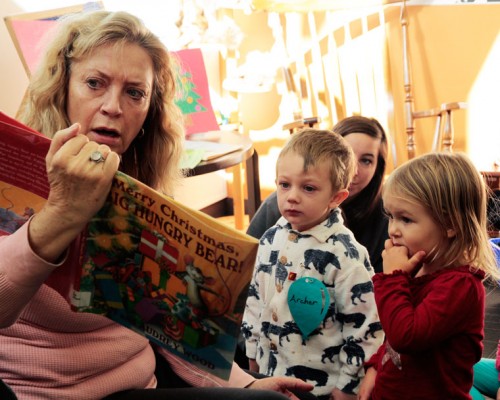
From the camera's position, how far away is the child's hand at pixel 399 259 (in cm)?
115

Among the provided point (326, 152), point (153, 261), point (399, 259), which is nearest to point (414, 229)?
point (399, 259)

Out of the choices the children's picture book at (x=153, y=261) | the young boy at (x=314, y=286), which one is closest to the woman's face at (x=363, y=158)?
the young boy at (x=314, y=286)

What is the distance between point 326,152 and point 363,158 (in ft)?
1.38

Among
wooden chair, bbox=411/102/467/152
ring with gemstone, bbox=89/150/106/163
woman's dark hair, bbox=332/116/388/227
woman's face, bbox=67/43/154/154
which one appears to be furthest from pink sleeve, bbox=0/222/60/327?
wooden chair, bbox=411/102/467/152

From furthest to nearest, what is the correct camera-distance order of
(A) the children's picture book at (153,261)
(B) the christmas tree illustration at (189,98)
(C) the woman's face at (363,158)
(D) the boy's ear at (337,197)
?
1. (B) the christmas tree illustration at (189,98)
2. (C) the woman's face at (363,158)
3. (D) the boy's ear at (337,197)
4. (A) the children's picture book at (153,261)

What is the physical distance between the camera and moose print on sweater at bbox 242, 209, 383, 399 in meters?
1.30

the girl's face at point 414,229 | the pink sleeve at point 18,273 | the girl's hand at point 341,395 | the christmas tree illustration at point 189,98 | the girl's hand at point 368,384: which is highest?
the christmas tree illustration at point 189,98

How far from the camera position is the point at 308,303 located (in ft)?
4.26

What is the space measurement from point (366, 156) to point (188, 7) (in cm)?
186

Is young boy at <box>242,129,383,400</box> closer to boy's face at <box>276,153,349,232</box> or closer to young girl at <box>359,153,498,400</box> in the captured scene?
boy's face at <box>276,153,349,232</box>

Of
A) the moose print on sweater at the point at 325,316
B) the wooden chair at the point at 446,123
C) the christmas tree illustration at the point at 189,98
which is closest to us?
the moose print on sweater at the point at 325,316

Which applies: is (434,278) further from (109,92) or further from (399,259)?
Result: (109,92)

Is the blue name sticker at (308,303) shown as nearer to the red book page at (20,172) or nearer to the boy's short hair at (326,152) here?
the boy's short hair at (326,152)

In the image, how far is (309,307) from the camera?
1299mm
